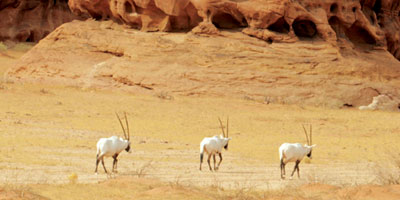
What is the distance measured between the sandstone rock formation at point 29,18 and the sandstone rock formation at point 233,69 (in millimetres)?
20708

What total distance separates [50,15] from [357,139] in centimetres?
3447

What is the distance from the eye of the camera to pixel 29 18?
1794 inches

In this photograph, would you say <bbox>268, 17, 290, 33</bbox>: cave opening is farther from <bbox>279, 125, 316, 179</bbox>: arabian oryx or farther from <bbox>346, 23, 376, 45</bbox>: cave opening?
<bbox>279, 125, 316, 179</bbox>: arabian oryx

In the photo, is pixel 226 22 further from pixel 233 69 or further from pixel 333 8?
pixel 333 8

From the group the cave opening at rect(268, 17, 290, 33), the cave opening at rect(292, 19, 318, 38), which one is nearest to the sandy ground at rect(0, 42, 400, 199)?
the cave opening at rect(268, 17, 290, 33)

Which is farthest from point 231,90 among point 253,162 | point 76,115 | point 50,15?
point 50,15

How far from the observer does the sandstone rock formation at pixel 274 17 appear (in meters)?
22.8

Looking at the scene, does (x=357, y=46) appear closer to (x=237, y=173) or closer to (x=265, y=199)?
(x=237, y=173)

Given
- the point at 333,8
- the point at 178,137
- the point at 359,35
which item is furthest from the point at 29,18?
the point at 178,137

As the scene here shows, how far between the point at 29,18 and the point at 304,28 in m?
27.6

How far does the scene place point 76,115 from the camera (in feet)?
59.3

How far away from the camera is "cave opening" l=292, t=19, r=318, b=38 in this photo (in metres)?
23.9

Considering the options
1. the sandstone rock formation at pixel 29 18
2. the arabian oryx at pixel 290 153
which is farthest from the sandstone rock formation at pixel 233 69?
the sandstone rock formation at pixel 29 18

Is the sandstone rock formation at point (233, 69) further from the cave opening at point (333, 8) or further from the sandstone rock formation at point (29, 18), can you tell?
the sandstone rock formation at point (29, 18)
